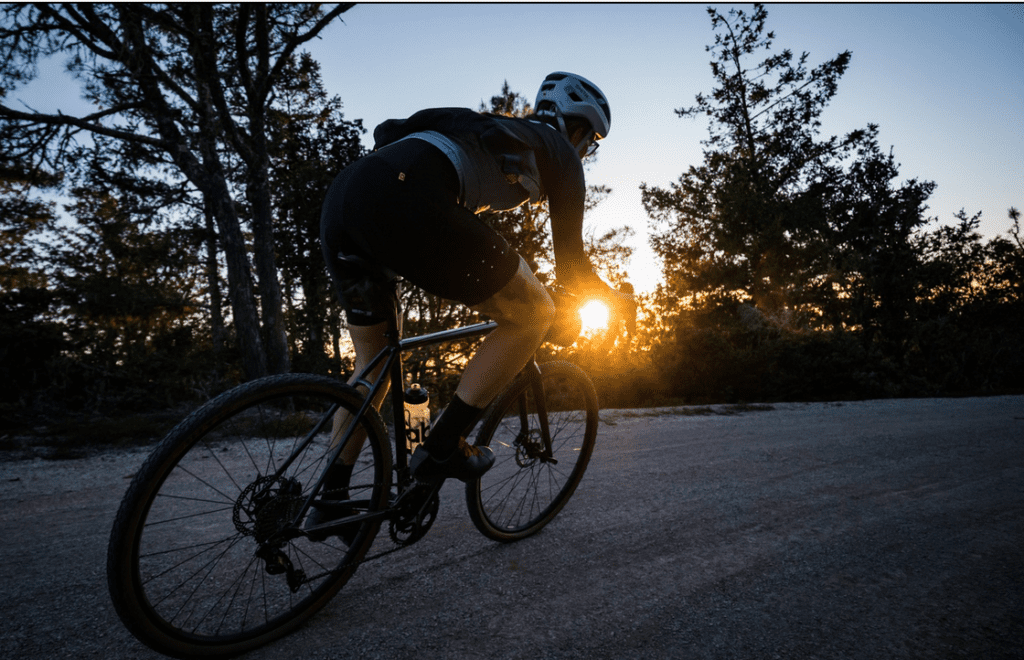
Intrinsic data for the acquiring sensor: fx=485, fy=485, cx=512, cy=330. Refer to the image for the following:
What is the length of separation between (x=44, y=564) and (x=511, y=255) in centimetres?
239

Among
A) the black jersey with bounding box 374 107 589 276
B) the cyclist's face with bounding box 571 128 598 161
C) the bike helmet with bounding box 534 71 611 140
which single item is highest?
the bike helmet with bounding box 534 71 611 140

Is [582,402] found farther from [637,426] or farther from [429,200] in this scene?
[637,426]

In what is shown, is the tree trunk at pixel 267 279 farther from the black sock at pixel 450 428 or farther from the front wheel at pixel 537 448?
the black sock at pixel 450 428

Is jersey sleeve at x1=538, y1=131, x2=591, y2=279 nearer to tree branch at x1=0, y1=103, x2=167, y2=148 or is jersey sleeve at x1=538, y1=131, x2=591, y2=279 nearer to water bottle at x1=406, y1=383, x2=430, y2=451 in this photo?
water bottle at x1=406, y1=383, x2=430, y2=451

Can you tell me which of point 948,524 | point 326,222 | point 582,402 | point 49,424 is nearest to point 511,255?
point 326,222

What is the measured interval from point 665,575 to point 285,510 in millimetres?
1433

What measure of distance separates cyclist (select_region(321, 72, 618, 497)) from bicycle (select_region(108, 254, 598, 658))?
13 cm

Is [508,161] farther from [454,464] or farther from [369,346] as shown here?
[454,464]

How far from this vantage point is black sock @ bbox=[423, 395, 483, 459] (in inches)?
73.9

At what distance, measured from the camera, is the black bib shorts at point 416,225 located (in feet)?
5.26

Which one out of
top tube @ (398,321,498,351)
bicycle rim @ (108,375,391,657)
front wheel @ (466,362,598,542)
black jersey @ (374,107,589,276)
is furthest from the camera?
front wheel @ (466,362,598,542)

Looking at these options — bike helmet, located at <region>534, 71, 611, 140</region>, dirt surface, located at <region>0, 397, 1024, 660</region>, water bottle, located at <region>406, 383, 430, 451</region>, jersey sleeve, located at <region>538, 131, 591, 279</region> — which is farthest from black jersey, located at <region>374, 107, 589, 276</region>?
dirt surface, located at <region>0, 397, 1024, 660</region>

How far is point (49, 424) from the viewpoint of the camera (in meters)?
5.77

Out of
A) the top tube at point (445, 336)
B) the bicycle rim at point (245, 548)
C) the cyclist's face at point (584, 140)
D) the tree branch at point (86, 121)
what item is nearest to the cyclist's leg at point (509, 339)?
the top tube at point (445, 336)
